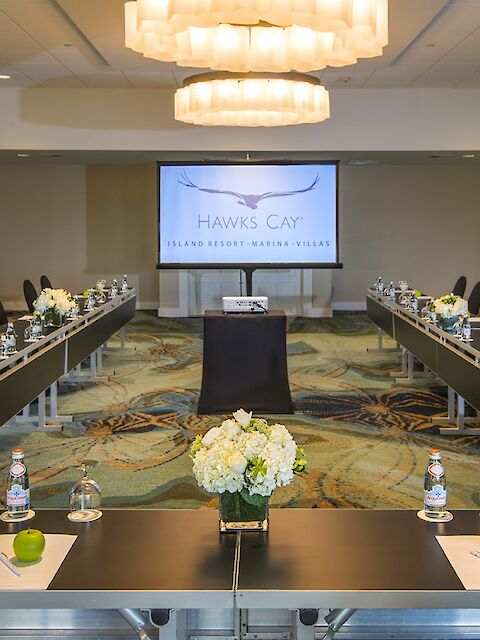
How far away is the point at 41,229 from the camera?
16.2 metres

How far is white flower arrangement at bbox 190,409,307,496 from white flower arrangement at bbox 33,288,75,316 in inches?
181

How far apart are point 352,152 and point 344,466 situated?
6949 mm

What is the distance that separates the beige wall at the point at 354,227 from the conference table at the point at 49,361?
21.4 feet

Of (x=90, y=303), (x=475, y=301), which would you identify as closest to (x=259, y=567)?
(x=90, y=303)

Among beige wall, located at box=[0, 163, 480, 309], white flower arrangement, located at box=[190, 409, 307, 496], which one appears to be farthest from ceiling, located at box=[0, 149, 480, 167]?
white flower arrangement, located at box=[190, 409, 307, 496]

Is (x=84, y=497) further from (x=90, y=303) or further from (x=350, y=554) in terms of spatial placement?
(x=90, y=303)

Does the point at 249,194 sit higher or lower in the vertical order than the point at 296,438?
higher

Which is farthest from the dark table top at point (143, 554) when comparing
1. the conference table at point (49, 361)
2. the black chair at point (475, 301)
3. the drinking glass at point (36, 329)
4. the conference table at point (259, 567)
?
the black chair at point (475, 301)

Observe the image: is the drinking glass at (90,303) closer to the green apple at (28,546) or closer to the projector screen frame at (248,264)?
the projector screen frame at (248,264)

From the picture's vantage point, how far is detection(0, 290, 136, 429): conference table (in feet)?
17.7

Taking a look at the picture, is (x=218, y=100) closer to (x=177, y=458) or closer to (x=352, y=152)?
(x=177, y=458)

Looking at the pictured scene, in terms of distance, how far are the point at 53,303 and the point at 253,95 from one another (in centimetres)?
246

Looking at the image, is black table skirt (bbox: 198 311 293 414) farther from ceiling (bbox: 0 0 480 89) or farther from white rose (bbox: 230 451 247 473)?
white rose (bbox: 230 451 247 473)

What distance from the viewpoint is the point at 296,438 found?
6.54 m
